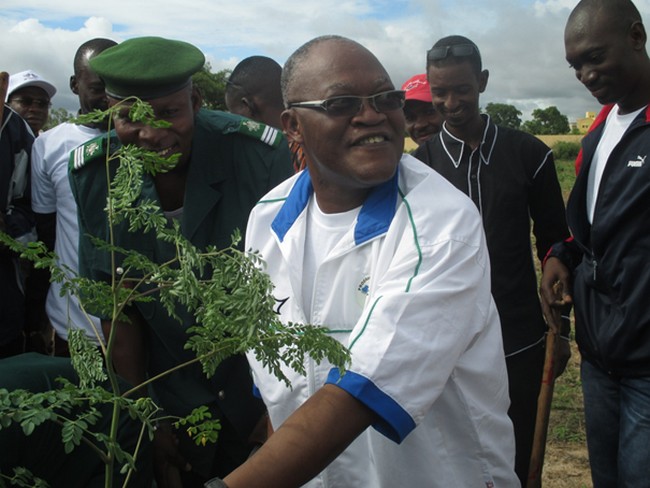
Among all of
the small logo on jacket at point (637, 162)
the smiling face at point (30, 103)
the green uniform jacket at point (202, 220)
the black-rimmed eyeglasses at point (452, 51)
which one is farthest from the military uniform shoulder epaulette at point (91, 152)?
the smiling face at point (30, 103)

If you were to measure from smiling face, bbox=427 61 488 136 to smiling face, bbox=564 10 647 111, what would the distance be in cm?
93

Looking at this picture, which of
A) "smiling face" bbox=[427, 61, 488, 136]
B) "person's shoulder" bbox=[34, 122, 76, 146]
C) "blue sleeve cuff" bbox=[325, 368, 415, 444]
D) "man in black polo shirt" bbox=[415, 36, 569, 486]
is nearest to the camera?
"blue sleeve cuff" bbox=[325, 368, 415, 444]

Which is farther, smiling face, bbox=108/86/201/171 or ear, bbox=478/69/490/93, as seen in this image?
ear, bbox=478/69/490/93

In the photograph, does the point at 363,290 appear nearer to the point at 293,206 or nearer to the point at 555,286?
the point at 293,206

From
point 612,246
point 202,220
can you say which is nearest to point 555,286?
point 612,246

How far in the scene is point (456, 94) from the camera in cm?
361

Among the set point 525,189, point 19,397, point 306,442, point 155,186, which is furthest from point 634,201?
point 19,397

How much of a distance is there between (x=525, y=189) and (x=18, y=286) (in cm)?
262

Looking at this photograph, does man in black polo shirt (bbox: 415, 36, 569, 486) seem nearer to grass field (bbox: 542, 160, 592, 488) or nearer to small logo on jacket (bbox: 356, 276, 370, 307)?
grass field (bbox: 542, 160, 592, 488)

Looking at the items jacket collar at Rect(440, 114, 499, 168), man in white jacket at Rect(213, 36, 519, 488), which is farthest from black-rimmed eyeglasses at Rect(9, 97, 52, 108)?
man in white jacket at Rect(213, 36, 519, 488)

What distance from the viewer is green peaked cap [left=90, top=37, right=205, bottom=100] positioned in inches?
99.7

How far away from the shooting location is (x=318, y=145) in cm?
204

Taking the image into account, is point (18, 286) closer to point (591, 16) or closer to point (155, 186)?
point (155, 186)

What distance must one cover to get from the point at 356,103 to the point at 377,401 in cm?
84
